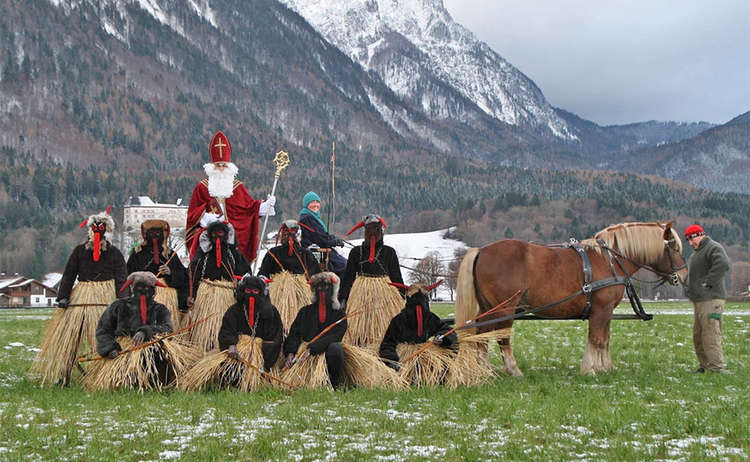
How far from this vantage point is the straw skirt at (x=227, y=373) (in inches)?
287

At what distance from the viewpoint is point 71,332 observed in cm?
806

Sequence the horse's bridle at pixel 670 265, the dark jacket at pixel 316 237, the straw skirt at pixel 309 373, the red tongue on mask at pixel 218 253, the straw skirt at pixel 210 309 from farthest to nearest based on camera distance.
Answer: the dark jacket at pixel 316 237 → the horse's bridle at pixel 670 265 → the red tongue on mask at pixel 218 253 → the straw skirt at pixel 210 309 → the straw skirt at pixel 309 373

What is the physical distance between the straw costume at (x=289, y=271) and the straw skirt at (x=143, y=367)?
53.4 inches

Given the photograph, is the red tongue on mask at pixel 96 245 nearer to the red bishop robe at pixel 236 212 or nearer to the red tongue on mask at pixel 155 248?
the red tongue on mask at pixel 155 248

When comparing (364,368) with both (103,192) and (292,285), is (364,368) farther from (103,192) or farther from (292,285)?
(103,192)

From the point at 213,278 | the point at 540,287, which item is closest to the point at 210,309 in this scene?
the point at 213,278

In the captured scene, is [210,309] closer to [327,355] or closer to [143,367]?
[143,367]

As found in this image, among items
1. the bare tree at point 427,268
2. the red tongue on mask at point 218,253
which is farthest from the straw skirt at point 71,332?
the bare tree at point 427,268

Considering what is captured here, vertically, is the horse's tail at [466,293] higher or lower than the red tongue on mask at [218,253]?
lower

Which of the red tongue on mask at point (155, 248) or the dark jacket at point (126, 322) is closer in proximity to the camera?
the dark jacket at point (126, 322)

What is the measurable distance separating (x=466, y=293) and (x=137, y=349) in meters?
3.89

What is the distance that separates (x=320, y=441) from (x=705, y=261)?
617cm

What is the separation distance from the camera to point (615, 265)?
9.02 meters

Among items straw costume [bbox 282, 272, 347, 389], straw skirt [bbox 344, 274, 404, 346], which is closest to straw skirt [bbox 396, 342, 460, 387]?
straw costume [bbox 282, 272, 347, 389]
